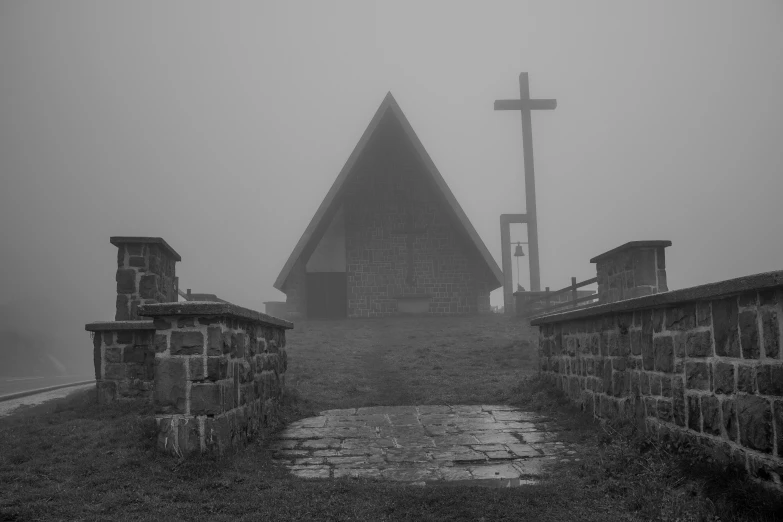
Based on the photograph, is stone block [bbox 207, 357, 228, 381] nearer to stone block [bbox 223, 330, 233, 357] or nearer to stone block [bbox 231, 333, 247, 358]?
stone block [bbox 223, 330, 233, 357]

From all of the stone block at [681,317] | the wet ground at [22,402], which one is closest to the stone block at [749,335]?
the stone block at [681,317]

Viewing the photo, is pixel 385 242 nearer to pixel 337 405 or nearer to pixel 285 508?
pixel 337 405

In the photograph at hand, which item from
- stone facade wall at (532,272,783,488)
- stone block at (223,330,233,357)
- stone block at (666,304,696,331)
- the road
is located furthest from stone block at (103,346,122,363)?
stone block at (666,304,696,331)

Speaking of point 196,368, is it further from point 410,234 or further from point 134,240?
point 410,234

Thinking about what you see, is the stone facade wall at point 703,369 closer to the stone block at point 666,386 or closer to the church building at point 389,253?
the stone block at point 666,386

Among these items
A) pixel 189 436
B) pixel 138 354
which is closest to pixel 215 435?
pixel 189 436

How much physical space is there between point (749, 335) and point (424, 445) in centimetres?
306

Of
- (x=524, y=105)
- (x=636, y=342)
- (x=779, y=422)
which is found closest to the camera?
(x=779, y=422)

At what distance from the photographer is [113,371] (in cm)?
773

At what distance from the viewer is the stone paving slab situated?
15.8 ft

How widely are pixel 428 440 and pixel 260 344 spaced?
1980 millimetres

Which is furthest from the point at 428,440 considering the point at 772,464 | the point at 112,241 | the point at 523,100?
the point at 523,100

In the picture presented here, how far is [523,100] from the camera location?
70.8 ft

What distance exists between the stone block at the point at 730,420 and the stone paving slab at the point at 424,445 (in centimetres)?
134
